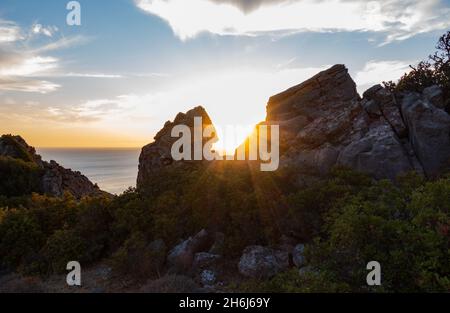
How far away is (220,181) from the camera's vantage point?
59.6 feet

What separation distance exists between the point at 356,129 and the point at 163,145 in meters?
14.3

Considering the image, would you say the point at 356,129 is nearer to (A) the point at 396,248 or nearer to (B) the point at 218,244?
(B) the point at 218,244

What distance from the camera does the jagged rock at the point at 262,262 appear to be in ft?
44.5

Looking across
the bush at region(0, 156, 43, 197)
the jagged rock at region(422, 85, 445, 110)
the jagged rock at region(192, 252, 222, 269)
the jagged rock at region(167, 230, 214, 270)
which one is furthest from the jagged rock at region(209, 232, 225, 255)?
the bush at region(0, 156, 43, 197)

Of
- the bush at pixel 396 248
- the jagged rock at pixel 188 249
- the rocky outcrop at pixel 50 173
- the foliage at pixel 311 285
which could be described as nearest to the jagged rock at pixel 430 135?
the bush at pixel 396 248

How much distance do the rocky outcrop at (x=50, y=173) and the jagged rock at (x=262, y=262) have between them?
98.3 feet

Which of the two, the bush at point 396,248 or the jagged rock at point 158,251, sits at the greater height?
the bush at point 396,248

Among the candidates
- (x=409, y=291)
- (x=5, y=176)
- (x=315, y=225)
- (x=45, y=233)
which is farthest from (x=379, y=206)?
(x=5, y=176)

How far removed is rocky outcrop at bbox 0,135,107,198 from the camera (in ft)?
129

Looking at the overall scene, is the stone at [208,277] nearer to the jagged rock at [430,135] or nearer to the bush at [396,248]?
the bush at [396,248]

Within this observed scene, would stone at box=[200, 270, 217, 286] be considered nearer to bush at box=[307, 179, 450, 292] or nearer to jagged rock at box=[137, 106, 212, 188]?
bush at box=[307, 179, 450, 292]
